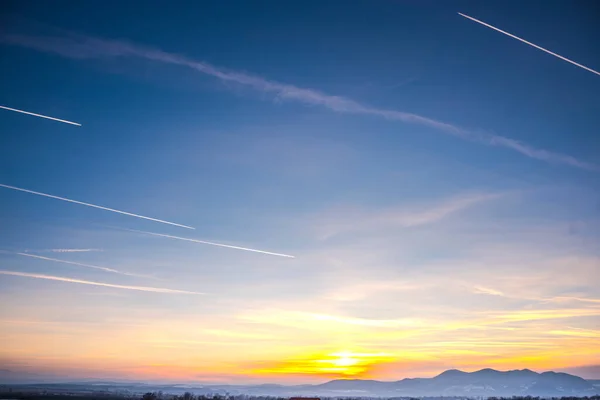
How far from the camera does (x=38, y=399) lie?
155000mm

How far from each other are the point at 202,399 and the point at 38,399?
5023 cm

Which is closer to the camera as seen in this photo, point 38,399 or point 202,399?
point 38,399

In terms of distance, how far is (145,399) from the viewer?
521ft

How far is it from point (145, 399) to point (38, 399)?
27628mm

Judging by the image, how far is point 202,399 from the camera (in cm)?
18575

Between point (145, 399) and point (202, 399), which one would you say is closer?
point (145, 399)

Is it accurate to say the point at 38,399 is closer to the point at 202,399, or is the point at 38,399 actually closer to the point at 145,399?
the point at 145,399

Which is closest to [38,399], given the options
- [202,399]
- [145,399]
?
[145,399]

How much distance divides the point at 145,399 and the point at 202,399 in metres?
30.6
